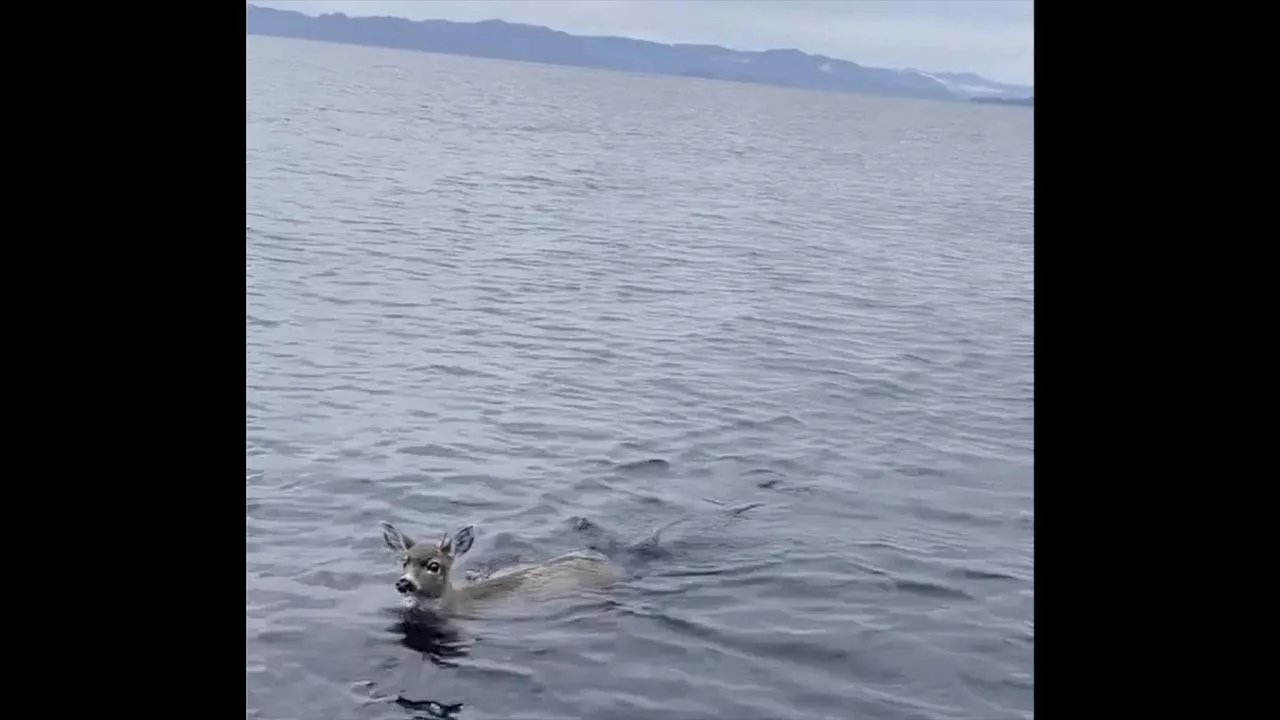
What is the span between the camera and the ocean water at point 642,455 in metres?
4.87

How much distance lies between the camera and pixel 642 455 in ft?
26.3

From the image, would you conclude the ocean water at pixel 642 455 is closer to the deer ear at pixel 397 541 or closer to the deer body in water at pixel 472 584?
the deer body in water at pixel 472 584

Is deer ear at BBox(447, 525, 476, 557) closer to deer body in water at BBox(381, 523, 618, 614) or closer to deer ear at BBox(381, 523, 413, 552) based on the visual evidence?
deer body in water at BBox(381, 523, 618, 614)

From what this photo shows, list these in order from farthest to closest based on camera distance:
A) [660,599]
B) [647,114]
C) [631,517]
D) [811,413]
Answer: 1. [647,114]
2. [811,413]
3. [631,517]
4. [660,599]

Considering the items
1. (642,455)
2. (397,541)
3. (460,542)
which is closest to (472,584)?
(460,542)

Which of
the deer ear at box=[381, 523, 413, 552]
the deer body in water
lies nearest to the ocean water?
the deer body in water

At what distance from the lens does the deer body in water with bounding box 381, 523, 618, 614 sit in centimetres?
526

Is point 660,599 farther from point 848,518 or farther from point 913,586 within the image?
point 848,518

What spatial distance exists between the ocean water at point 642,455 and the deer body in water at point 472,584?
5.0 inches

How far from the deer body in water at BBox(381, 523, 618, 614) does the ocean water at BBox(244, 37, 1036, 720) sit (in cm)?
13

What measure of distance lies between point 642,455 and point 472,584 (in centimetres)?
249
